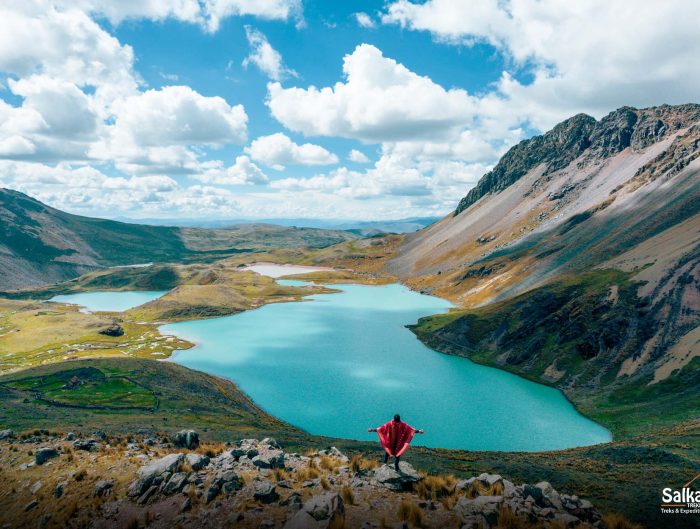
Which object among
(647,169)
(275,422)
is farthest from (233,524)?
(647,169)

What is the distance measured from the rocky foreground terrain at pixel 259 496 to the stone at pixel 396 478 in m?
0.06

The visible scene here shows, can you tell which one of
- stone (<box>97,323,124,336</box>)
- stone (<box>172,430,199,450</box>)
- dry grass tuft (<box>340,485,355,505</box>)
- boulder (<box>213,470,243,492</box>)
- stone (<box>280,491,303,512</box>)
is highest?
dry grass tuft (<box>340,485,355,505</box>)

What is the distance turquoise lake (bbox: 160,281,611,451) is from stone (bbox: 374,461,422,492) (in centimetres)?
4034

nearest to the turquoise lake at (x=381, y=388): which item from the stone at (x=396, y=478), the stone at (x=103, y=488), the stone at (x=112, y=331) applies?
the stone at (x=112, y=331)

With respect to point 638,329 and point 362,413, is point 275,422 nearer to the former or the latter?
point 362,413

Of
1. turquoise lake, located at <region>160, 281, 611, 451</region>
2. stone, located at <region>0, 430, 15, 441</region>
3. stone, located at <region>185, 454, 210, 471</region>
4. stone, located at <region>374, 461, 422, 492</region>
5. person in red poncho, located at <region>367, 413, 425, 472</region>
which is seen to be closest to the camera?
stone, located at <region>374, 461, 422, 492</region>

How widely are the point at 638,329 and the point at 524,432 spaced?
44.6m

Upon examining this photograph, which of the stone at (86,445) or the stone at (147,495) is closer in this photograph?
the stone at (147,495)

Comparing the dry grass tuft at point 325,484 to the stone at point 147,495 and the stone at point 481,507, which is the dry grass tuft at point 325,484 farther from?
the stone at point 147,495

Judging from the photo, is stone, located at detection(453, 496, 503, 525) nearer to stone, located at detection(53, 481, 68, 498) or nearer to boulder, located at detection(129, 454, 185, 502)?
boulder, located at detection(129, 454, 185, 502)

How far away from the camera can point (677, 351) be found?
7975 cm

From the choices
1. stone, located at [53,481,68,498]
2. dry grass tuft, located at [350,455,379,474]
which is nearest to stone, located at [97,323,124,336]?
stone, located at [53,481,68,498]

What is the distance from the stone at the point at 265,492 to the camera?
20.9 meters

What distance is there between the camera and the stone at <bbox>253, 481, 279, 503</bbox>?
2092 cm
